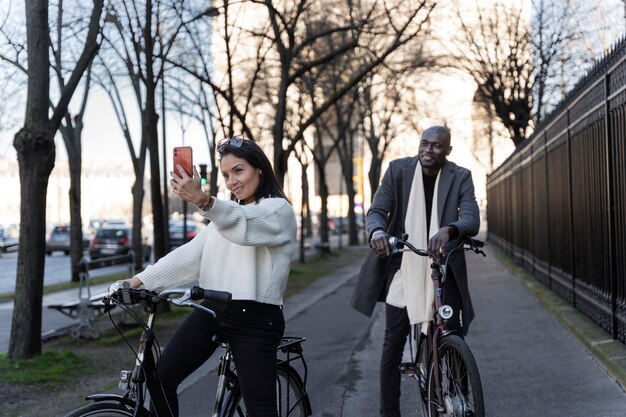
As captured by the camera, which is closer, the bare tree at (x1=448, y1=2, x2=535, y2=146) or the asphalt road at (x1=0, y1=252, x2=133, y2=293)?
the asphalt road at (x1=0, y1=252, x2=133, y2=293)

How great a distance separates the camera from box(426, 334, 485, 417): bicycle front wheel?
14.6ft

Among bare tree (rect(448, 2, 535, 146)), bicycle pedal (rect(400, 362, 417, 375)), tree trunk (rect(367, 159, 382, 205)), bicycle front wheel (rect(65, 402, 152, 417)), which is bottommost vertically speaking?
bicycle pedal (rect(400, 362, 417, 375))

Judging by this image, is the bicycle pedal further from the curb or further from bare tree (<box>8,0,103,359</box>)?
bare tree (<box>8,0,103,359</box>)

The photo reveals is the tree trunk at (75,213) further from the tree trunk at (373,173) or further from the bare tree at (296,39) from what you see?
the tree trunk at (373,173)

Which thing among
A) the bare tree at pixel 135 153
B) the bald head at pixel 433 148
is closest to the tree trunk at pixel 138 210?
the bare tree at pixel 135 153

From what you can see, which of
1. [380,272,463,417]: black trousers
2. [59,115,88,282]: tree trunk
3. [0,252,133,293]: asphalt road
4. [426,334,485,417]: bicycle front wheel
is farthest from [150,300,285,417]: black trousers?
[59,115,88,282]: tree trunk

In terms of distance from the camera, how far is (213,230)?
161 inches

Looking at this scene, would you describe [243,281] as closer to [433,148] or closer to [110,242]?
[433,148]

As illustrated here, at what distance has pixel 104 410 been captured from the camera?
11.8ft

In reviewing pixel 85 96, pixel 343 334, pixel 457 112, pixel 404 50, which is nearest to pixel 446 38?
pixel 404 50

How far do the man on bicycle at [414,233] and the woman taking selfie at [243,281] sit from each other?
1.22 metres

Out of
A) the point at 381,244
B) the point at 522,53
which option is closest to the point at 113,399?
the point at 381,244

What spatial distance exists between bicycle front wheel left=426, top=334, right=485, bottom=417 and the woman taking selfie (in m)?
0.98

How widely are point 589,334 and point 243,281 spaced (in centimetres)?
600
